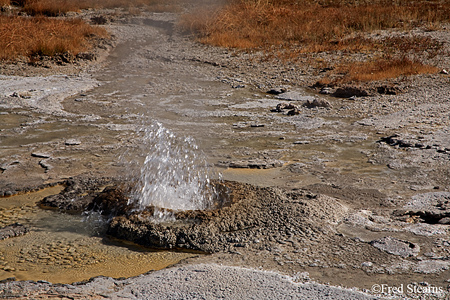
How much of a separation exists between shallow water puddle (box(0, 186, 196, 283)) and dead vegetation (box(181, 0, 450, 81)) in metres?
5.65

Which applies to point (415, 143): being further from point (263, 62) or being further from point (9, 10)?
point (9, 10)

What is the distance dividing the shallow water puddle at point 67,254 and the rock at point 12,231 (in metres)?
0.04

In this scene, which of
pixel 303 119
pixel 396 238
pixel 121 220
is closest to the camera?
pixel 396 238

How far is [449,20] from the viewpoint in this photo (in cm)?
1227

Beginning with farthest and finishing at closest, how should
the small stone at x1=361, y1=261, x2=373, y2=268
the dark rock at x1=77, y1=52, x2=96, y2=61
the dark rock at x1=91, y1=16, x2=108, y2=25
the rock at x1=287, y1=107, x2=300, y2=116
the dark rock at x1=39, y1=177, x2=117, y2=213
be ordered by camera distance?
the dark rock at x1=91, y1=16, x2=108, y2=25 → the dark rock at x1=77, y1=52, x2=96, y2=61 → the rock at x1=287, y1=107, x2=300, y2=116 → the dark rock at x1=39, y1=177, x2=117, y2=213 → the small stone at x1=361, y1=261, x2=373, y2=268

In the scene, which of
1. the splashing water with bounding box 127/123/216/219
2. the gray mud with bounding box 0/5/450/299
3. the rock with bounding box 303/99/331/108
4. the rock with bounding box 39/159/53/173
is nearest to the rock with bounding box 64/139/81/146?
the gray mud with bounding box 0/5/450/299

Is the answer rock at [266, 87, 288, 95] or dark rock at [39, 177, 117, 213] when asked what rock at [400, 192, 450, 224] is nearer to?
dark rock at [39, 177, 117, 213]

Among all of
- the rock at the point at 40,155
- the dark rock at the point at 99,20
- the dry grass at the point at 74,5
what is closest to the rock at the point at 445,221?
the rock at the point at 40,155

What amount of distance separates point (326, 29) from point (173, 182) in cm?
896

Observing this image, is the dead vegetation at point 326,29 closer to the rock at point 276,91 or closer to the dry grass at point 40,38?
the rock at point 276,91

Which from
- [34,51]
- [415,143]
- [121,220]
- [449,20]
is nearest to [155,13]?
[34,51]

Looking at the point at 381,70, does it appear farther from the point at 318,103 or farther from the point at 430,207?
the point at 430,207

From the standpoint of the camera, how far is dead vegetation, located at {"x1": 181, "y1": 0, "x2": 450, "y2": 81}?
8.71 meters

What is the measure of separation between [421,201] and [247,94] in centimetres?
403
